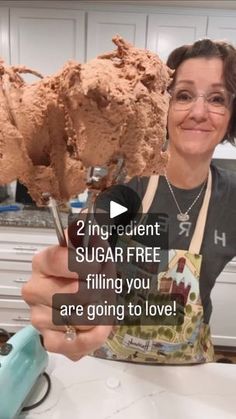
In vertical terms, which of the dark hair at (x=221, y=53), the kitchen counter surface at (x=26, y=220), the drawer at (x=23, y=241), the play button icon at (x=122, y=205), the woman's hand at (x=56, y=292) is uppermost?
the dark hair at (x=221, y=53)

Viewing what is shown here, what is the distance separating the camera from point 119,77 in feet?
0.98

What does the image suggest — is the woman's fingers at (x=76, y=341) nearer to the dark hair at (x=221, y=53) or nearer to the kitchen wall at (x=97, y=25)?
the dark hair at (x=221, y=53)

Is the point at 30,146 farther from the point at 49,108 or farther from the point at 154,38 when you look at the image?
the point at 154,38

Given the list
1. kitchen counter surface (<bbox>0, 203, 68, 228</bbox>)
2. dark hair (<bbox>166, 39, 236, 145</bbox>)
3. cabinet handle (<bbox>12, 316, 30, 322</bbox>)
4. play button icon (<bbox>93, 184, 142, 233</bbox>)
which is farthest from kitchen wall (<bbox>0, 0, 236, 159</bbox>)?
cabinet handle (<bbox>12, 316, 30, 322</bbox>)

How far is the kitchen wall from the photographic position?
174 centimetres

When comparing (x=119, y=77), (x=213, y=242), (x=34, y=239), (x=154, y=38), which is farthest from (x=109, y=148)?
(x=154, y=38)

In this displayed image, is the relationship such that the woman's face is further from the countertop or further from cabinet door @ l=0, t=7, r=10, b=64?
cabinet door @ l=0, t=7, r=10, b=64

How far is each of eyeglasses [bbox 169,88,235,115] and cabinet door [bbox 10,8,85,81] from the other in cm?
117

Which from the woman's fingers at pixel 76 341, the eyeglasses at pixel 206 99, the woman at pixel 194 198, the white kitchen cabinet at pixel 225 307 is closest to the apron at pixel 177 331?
the woman at pixel 194 198

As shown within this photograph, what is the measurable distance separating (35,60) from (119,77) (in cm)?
174

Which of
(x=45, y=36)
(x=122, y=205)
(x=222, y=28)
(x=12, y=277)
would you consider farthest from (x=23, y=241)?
(x=222, y=28)

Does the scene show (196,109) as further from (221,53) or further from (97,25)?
(97,25)

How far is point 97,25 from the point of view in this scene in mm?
1770

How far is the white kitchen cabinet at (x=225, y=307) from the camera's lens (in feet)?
5.65
